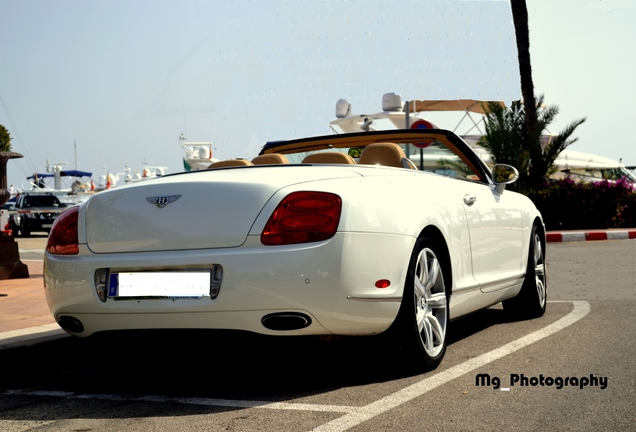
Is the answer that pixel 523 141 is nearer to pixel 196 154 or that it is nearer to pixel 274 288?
pixel 274 288

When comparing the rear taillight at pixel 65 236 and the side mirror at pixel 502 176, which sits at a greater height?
the side mirror at pixel 502 176

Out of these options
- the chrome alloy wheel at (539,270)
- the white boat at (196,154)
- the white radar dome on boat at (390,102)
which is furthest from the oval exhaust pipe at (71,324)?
the white boat at (196,154)

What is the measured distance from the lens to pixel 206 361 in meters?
5.35

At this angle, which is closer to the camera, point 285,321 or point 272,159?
point 285,321

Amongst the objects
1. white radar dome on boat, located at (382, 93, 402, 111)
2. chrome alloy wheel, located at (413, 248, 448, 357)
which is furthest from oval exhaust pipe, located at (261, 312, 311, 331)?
white radar dome on boat, located at (382, 93, 402, 111)

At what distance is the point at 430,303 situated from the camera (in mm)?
4863

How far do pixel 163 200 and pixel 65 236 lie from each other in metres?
0.63

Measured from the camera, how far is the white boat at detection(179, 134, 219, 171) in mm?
62125

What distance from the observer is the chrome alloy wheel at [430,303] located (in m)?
4.72

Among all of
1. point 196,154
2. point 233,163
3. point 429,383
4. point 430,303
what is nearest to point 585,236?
point 233,163

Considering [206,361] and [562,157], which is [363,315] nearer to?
[206,361]

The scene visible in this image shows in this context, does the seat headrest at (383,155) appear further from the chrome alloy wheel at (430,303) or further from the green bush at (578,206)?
the green bush at (578,206)

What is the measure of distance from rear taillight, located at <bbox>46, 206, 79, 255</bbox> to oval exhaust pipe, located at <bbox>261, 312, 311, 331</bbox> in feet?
3.62

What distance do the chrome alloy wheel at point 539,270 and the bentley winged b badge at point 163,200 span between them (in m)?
3.51
